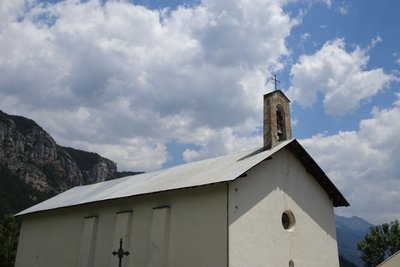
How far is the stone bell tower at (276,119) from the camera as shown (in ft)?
64.1

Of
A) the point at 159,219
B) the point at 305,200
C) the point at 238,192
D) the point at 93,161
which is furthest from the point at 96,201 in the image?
the point at 93,161

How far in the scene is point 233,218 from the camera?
630 inches

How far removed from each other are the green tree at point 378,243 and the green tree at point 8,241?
30.3 m

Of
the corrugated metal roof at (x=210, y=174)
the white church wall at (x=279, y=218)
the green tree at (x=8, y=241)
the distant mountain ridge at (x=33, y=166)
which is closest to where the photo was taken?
the white church wall at (x=279, y=218)

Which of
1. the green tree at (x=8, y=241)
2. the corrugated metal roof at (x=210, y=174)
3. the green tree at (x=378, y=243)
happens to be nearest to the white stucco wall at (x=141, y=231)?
the corrugated metal roof at (x=210, y=174)

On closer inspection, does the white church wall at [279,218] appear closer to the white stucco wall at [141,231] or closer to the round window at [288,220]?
the round window at [288,220]

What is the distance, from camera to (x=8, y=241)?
3350cm

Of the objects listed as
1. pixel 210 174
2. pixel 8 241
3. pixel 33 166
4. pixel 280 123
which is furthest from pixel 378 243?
pixel 33 166

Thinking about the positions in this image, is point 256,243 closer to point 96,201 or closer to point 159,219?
point 159,219

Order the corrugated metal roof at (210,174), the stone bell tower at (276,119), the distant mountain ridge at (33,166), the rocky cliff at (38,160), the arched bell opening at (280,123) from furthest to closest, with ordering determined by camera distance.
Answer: the rocky cliff at (38,160) → the distant mountain ridge at (33,166) → the arched bell opening at (280,123) → the stone bell tower at (276,119) → the corrugated metal roof at (210,174)

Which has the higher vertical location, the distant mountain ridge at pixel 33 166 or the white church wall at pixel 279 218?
the distant mountain ridge at pixel 33 166

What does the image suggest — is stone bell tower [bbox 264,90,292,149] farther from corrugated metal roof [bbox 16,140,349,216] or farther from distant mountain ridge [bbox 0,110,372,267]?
distant mountain ridge [bbox 0,110,372,267]

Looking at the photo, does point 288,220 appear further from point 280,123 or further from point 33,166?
point 33,166

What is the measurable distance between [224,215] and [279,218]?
3097 millimetres
